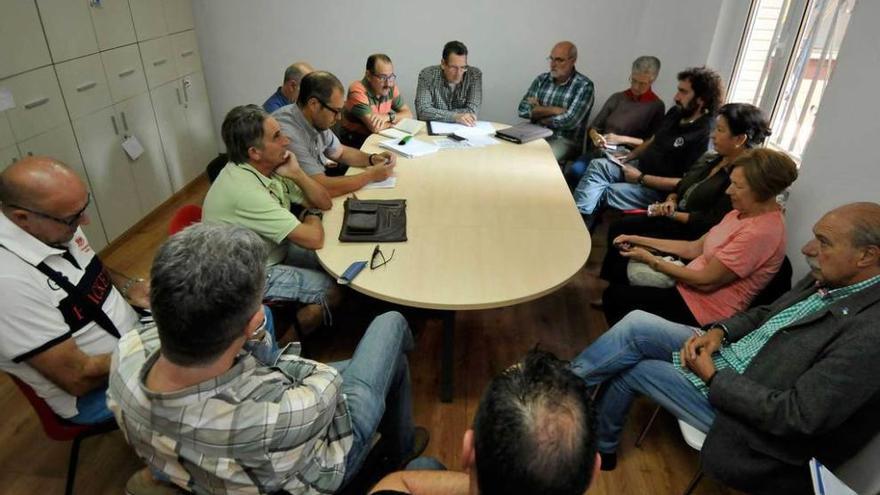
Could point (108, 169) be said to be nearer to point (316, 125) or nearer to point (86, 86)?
point (86, 86)

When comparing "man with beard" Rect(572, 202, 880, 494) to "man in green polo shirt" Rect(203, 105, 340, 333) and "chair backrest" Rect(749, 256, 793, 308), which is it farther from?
"man in green polo shirt" Rect(203, 105, 340, 333)

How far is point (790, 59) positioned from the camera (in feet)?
9.34

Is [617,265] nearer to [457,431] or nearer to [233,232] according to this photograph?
[457,431]

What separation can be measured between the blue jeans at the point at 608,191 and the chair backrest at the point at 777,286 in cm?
123

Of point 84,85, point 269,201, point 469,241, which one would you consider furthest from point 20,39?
point 469,241

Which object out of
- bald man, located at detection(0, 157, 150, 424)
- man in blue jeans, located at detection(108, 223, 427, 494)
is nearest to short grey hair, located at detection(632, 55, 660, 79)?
man in blue jeans, located at detection(108, 223, 427, 494)

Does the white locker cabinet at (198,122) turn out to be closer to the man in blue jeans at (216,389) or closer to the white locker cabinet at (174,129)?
the white locker cabinet at (174,129)

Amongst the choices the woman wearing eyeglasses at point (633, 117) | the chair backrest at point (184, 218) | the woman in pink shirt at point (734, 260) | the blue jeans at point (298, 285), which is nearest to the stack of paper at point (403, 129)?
the woman wearing eyeglasses at point (633, 117)

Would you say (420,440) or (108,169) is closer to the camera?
(420,440)

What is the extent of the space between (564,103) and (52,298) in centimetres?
353

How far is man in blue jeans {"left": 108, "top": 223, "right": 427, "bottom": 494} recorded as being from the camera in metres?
0.95

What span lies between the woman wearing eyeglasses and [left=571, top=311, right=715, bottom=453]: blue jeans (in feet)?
6.48

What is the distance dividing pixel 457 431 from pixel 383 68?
2.56 metres

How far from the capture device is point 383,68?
3463 millimetres
